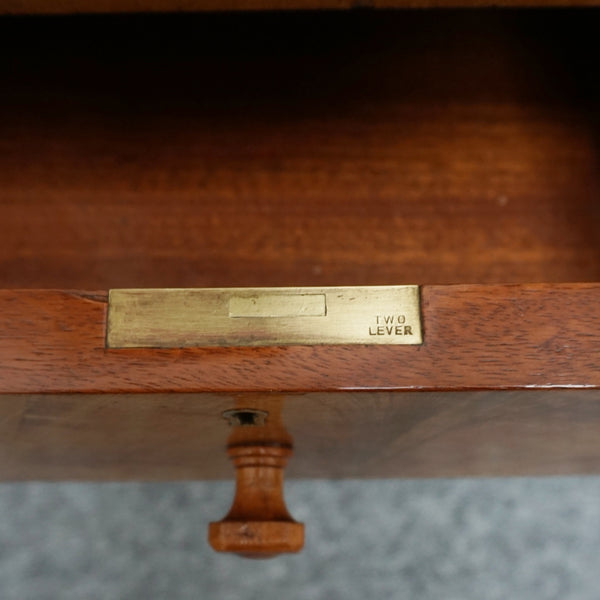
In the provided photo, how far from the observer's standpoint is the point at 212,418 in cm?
52

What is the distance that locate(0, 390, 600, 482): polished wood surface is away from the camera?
1.54 feet

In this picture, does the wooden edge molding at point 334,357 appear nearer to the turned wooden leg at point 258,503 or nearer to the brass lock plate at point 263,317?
the brass lock plate at point 263,317

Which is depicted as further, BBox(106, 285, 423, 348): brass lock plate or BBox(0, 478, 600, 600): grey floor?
BBox(0, 478, 600, 600): grey floor

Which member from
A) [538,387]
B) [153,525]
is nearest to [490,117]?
[538,387]

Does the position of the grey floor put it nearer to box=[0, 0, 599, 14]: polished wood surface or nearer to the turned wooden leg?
the turned wooden leg

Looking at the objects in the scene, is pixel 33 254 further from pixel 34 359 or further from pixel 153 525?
pixel 153 525

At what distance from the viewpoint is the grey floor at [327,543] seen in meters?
0.77

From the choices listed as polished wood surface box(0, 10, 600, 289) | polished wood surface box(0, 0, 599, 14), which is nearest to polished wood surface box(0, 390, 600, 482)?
polished wood surface box(0, 10, 600, 289)

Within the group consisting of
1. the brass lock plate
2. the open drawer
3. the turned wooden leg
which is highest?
the open drawer

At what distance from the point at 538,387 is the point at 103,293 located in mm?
243

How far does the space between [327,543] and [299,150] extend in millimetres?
387

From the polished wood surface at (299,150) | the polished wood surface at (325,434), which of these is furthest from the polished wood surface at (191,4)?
the polished wood surface at (325,434)

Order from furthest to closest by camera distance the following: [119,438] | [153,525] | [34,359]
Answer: [153,525]
[119,438]
[34,359]

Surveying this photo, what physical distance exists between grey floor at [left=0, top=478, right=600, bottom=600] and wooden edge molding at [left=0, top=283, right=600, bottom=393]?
15.1 inches
